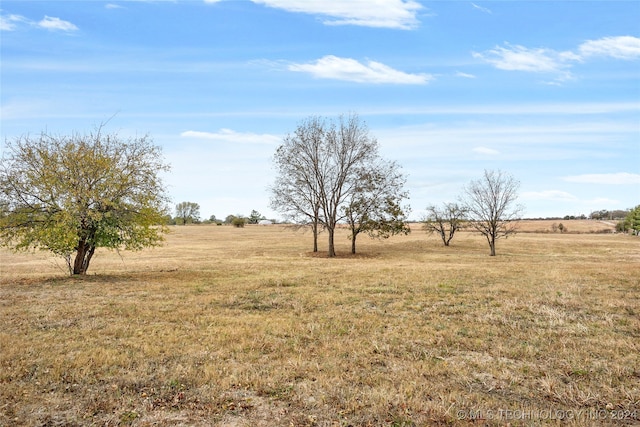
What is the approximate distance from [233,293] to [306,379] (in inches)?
379

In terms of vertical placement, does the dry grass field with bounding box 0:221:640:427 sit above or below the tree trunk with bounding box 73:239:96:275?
below

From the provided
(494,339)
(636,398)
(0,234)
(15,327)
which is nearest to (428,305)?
(494,339)

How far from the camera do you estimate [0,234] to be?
19.0 m

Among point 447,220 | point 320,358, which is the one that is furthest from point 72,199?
point 447,220

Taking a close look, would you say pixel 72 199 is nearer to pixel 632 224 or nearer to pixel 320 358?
pixel 320 358

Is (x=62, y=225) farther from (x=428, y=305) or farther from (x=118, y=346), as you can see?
(x=428, y=305)

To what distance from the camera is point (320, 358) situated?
8164 millimetres

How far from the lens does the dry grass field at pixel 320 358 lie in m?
5.94

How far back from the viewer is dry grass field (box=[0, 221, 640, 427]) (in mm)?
5938

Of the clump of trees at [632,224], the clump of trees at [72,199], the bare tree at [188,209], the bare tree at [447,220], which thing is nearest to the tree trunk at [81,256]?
the clump of trees at [72,199]

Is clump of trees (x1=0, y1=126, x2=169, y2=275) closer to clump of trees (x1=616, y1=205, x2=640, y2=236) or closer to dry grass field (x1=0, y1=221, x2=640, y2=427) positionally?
dry grass field (x1=0, y1=221, x2=640, y2=427)

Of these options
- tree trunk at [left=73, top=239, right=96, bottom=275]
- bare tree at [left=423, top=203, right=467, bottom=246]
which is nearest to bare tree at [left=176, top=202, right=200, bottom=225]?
bare tree at [left=423, top=203, right=467, bottom=246]

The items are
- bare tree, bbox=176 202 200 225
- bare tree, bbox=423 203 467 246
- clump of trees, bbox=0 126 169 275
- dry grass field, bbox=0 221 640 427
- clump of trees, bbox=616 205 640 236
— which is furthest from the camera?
bare tree, bbox=176 202 200 225

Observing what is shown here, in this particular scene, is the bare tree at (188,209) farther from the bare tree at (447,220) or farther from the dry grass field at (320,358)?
the dry grass field at (320,358)
